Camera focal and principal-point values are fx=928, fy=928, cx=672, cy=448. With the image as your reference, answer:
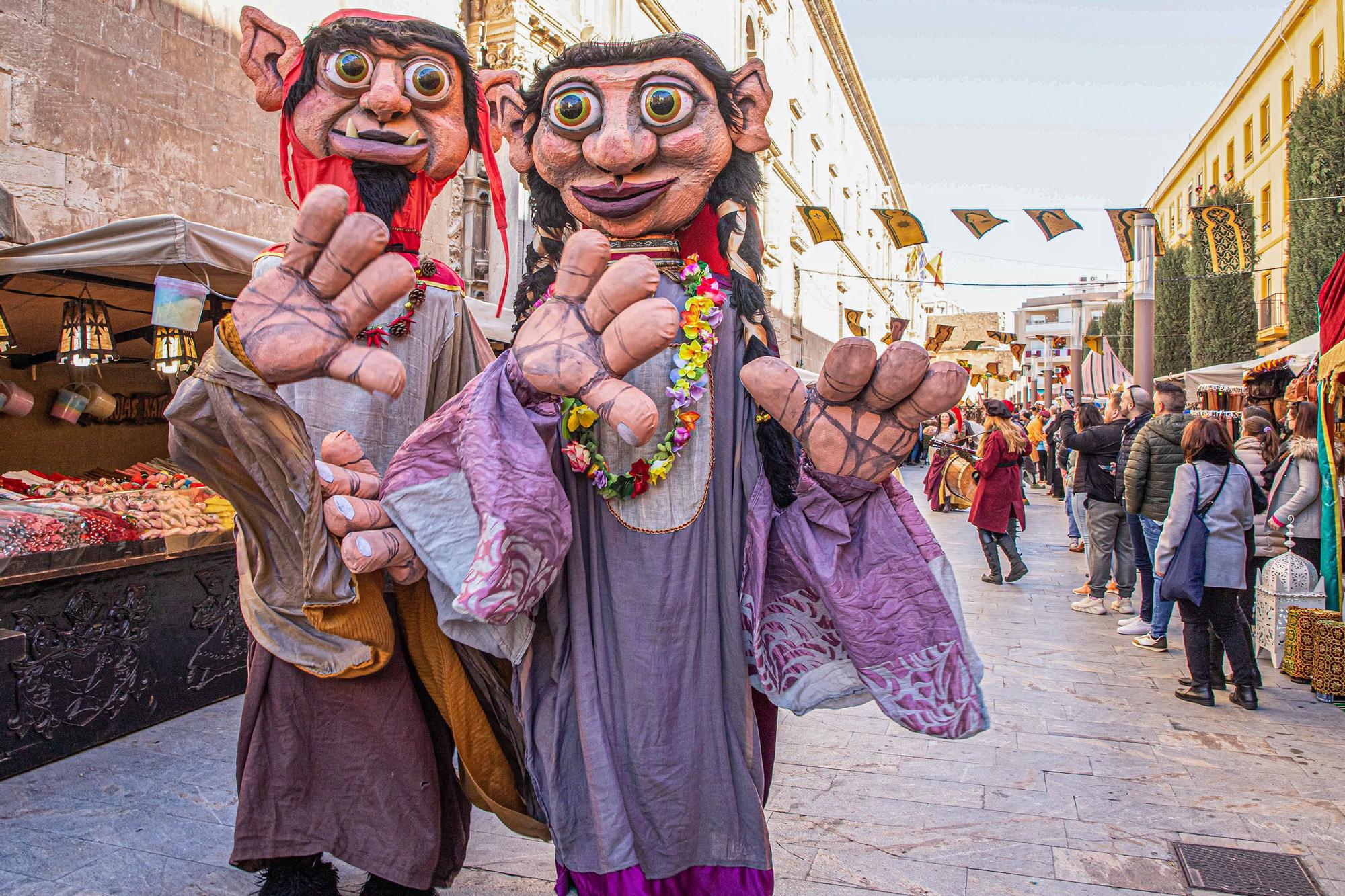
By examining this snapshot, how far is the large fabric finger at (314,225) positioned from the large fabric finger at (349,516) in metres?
0.50

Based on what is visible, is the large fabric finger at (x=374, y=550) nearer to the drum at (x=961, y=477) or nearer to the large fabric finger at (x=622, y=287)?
the large fabric finger at (x=622, y=287)

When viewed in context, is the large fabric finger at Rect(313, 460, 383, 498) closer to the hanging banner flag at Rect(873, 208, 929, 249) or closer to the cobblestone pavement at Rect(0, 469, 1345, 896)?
the cobblestone pavement at Rect(0, 469, 1345, 896)

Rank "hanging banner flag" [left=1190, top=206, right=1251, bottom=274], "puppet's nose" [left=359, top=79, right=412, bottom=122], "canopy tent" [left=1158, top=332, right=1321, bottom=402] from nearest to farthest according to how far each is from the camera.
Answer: "puppet's nose" [left=359, top=79, right=412, bottom=122]
"canopy tent" [left=1158, top=332, right=1321, bottom=402]
"hanging banner flag" [left=1190, top=206, right=1251, bottom=274]

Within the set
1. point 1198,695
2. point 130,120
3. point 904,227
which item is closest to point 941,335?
point 904,227

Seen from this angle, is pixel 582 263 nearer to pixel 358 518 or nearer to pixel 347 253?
pixel 347 253

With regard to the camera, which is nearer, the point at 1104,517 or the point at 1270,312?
the point at 1104,517

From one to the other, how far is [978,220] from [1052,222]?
91 cm

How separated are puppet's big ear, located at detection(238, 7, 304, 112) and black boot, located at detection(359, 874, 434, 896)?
2125mm

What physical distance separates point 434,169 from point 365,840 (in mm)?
1751

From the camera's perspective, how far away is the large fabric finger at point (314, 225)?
1.69m

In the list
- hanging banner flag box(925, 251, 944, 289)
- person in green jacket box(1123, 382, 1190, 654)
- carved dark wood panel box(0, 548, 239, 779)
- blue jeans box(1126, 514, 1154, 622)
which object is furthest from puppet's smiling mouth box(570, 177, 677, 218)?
hanging banner flag box(925, 251, 944, 289)

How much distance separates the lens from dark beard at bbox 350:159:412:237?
98.3 inches

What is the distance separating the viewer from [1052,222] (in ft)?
38.8

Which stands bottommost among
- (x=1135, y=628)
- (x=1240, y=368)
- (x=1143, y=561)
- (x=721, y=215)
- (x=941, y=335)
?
(x=1135, y=628)
